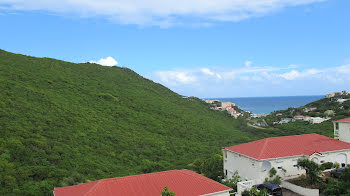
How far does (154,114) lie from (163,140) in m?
11.0

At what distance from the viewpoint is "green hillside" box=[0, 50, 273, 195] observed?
21.3 m

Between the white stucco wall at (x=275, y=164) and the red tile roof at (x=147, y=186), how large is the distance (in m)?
4.72

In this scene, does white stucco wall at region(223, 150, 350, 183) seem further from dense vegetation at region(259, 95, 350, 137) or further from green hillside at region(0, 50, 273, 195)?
dense vegetation at region(259, 95, 350, 137)

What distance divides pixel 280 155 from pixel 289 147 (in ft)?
5.25

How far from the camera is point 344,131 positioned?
22.6m

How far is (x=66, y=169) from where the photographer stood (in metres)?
22.1

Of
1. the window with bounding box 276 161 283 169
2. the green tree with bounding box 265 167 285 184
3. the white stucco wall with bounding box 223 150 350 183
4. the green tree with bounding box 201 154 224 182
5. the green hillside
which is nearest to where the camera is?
the green tree with bounding box 265 167 285 184

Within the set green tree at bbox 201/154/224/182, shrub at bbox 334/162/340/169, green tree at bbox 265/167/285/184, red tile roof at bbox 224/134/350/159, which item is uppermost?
red tile roof at bbox 224/134/350/159

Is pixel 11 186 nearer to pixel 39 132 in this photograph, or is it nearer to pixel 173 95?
pixel 39 132

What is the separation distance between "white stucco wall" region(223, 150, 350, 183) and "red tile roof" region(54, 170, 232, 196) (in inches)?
186

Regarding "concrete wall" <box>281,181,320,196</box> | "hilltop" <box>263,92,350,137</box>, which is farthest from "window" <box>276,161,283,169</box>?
"hilltop" <box>263,92,350,137</box>

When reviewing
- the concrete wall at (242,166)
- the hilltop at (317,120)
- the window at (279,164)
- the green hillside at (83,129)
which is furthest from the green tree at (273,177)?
the hilltop at (317,120)

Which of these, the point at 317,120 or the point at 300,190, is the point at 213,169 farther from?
the point at 317,120

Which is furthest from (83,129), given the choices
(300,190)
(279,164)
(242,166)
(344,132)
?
(344,132)
